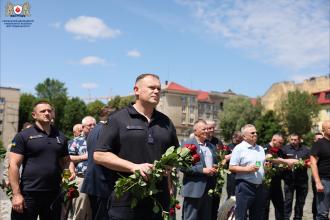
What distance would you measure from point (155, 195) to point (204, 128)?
4.02 meters

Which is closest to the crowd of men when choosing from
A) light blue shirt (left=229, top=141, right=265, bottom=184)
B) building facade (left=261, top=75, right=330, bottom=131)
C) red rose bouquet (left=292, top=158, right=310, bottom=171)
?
light blue shirt (left=229, top=141, right=265, bottom=184)

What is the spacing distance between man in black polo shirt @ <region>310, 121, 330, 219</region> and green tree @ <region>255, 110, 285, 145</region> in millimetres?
63864

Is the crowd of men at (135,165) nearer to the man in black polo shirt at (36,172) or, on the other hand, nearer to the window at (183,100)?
the man in black polo shirt at (36,172)

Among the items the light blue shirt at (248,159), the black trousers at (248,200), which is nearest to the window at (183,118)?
the light blue shirt at (248,159)

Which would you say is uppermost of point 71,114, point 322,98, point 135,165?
point 322,98

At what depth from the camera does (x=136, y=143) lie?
4066mm

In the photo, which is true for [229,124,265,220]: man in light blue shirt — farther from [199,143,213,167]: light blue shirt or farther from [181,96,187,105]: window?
[181,96,187,105]: window

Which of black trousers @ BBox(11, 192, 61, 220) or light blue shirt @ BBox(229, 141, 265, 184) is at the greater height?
light blue shirt @ BBox(229, 141, 265, 184)

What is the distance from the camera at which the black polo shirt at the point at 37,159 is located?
219 inches

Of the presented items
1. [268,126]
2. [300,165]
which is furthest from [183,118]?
[300,165]

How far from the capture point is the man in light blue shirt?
301 inches

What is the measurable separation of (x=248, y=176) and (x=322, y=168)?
1.62 metres

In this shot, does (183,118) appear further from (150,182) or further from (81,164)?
(150,182)

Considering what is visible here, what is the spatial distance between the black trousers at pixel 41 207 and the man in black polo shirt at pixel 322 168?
4868mm
